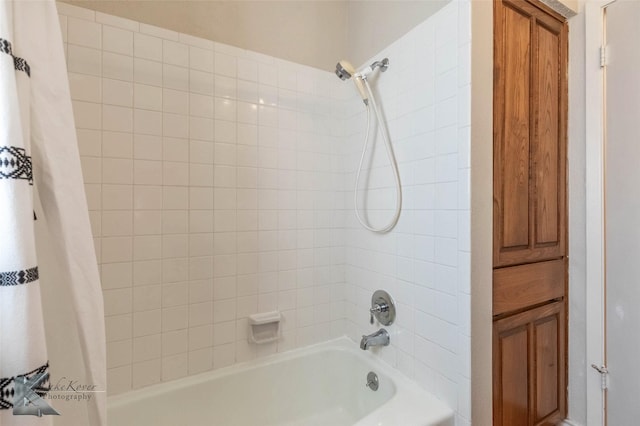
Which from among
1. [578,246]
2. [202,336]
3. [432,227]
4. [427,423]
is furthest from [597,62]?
[202,336]

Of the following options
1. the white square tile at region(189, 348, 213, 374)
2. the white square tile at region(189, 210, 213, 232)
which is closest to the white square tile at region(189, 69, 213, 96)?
the white square tile at region(189, 210, 213, 232)

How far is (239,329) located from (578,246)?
174 cm

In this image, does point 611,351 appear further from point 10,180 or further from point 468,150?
point 10,180

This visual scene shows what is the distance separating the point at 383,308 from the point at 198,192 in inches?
41.9

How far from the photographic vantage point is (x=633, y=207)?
128 centimetres

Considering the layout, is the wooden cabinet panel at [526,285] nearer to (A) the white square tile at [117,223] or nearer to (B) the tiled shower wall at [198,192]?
(B) the tiled shower wall at [198,192]

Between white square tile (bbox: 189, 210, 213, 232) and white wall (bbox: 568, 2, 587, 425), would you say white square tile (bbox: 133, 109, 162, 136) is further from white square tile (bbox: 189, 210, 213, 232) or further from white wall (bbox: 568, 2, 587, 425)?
white wall (bbox: 568, 2, 587, 425)

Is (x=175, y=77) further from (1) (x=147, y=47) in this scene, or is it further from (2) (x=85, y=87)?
(2) (x=85, y=87)

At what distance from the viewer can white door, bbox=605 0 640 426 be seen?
4.18 ft

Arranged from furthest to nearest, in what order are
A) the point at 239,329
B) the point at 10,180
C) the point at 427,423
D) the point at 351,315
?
the point at 351,315 → the point at 239,329 → the point at 427,423 → the point at 10,180

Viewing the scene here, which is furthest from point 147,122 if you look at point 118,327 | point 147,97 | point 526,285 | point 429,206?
point 526,285

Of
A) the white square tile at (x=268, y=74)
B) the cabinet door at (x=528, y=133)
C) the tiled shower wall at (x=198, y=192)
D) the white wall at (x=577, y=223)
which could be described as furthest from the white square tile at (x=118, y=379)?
the white wall at (x=577, y=223)

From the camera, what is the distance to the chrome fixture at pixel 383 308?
57.8 inches

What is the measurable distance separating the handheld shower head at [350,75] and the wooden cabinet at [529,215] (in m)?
0.59
